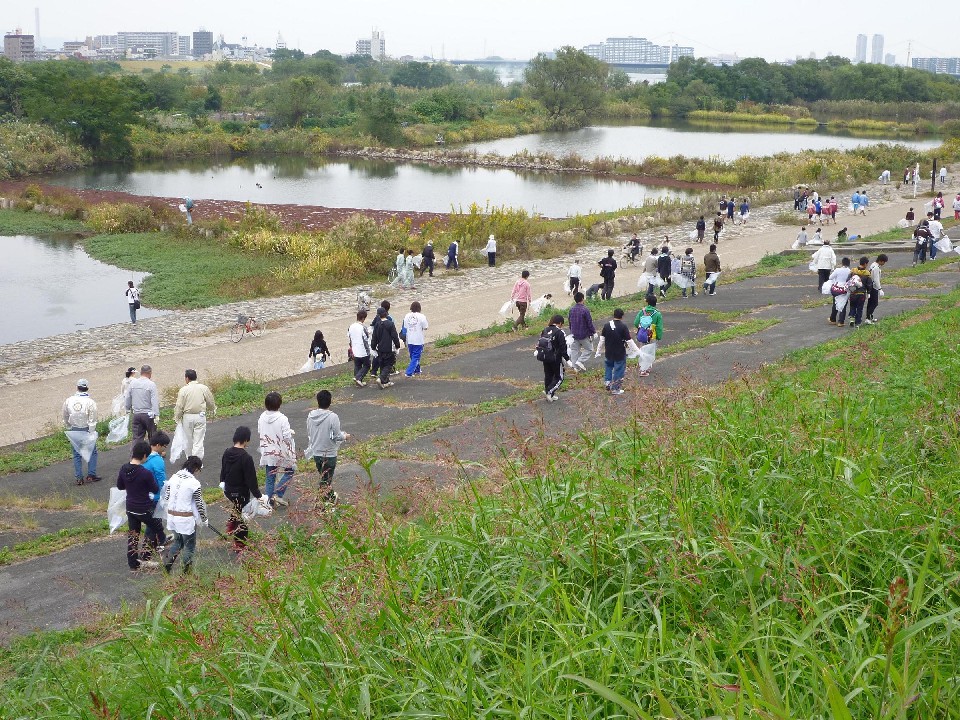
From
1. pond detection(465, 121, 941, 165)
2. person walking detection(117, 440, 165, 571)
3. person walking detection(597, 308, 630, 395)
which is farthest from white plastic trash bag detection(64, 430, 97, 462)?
pond detection(465, 121, 941, 165)

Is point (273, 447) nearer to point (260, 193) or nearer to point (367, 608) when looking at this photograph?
point (367, 608)

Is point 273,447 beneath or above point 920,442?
beneath

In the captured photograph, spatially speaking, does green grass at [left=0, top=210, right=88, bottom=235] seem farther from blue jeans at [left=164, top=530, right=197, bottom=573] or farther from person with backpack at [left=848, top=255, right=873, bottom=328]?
blue jeans at [left=164, top=530, right=197, bottom=573]

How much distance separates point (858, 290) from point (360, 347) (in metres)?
8.47

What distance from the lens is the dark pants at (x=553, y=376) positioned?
13.3 metres

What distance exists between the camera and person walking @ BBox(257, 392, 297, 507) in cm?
952

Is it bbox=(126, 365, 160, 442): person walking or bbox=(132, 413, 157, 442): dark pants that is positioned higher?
bbox=(126, 365, 160, 442): person walking

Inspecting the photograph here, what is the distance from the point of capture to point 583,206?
49188 mm

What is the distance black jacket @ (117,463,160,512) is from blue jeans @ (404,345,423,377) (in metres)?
7.76

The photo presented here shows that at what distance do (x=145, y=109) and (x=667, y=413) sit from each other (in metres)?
85.7

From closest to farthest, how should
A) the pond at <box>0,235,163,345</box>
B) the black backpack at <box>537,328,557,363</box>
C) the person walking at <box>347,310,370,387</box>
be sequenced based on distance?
the black backpack at <box>537,328,557,363</box> < the person walking at <box>347,310,370,387</box> < the pond at <box>0,235,163,345</box>

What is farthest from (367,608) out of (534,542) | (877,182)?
(877,182)

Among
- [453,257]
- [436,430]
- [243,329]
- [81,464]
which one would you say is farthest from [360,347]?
[453,257]

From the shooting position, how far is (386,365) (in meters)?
15.4
